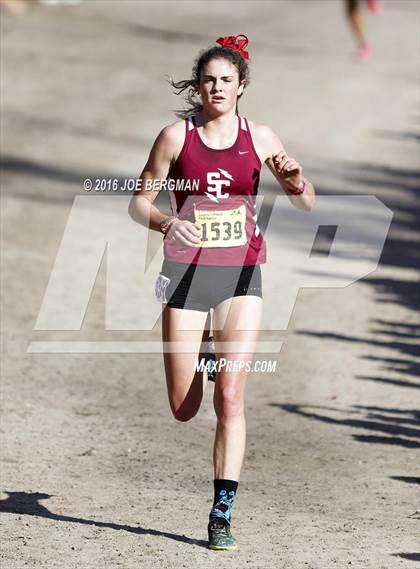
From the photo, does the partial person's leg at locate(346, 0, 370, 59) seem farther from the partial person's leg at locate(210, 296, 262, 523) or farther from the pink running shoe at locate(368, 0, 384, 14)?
the partial person's leg at locate(210, 296, 262, 523)

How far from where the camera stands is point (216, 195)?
22.9ft

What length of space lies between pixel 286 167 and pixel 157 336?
5.96 metres

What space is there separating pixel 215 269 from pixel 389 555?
70.3 inches

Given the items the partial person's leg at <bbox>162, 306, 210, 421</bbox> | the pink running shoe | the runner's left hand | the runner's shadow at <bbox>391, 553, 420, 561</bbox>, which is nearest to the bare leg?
the partial person's leg at <bbox>162, 306, 210, 421</bbox>

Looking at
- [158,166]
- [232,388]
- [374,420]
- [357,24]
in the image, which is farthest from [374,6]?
[232,388]

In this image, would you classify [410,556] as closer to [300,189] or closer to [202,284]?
[202,284]

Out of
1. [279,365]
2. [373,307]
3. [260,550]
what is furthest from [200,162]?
[373,307]

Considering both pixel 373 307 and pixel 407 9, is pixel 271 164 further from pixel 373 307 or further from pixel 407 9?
pixel 407 9

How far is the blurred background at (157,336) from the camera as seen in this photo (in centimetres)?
796

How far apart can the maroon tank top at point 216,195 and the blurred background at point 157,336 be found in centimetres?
158

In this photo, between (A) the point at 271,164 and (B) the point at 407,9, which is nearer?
(A) the point at 271,164

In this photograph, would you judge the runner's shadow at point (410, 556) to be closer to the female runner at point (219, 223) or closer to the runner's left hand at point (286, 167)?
the female runner at point (219, 223)

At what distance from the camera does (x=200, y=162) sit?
6973mm

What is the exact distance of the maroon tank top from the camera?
6.96 metres
